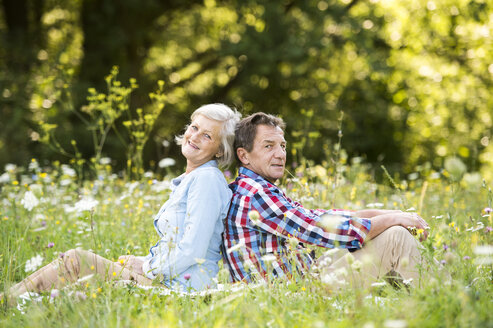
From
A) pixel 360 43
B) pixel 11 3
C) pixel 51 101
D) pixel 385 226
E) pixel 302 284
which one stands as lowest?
pixel 302 284

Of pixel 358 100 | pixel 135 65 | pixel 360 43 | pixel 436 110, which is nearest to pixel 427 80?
pixel 436 110

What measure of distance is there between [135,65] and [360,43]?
4937mm

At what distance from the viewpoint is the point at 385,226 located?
294cm

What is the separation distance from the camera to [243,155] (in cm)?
326

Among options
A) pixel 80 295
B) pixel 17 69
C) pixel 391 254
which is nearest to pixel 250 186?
pixel 391 254

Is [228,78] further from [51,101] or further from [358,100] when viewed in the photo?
[51,101]

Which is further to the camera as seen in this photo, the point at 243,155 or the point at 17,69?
the point at 17,69

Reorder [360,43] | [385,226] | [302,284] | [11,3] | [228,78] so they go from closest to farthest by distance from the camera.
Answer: [302,284], [385,226], [360,43], [11,3], [228,78]

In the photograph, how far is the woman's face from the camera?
3281mm

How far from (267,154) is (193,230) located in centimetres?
→ 65

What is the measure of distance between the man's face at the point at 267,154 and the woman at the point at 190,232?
0.58ft

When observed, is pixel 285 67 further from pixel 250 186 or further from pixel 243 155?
pixel 250 186

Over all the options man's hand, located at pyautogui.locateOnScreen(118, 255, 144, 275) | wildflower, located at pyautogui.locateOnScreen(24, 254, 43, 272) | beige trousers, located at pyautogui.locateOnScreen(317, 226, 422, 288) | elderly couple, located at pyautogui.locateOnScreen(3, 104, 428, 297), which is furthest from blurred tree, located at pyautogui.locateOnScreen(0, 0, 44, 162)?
beige trousers, located at pyautogui.locateOnScreen(317, 226, 422, 288)

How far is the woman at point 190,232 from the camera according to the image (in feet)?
9.34
